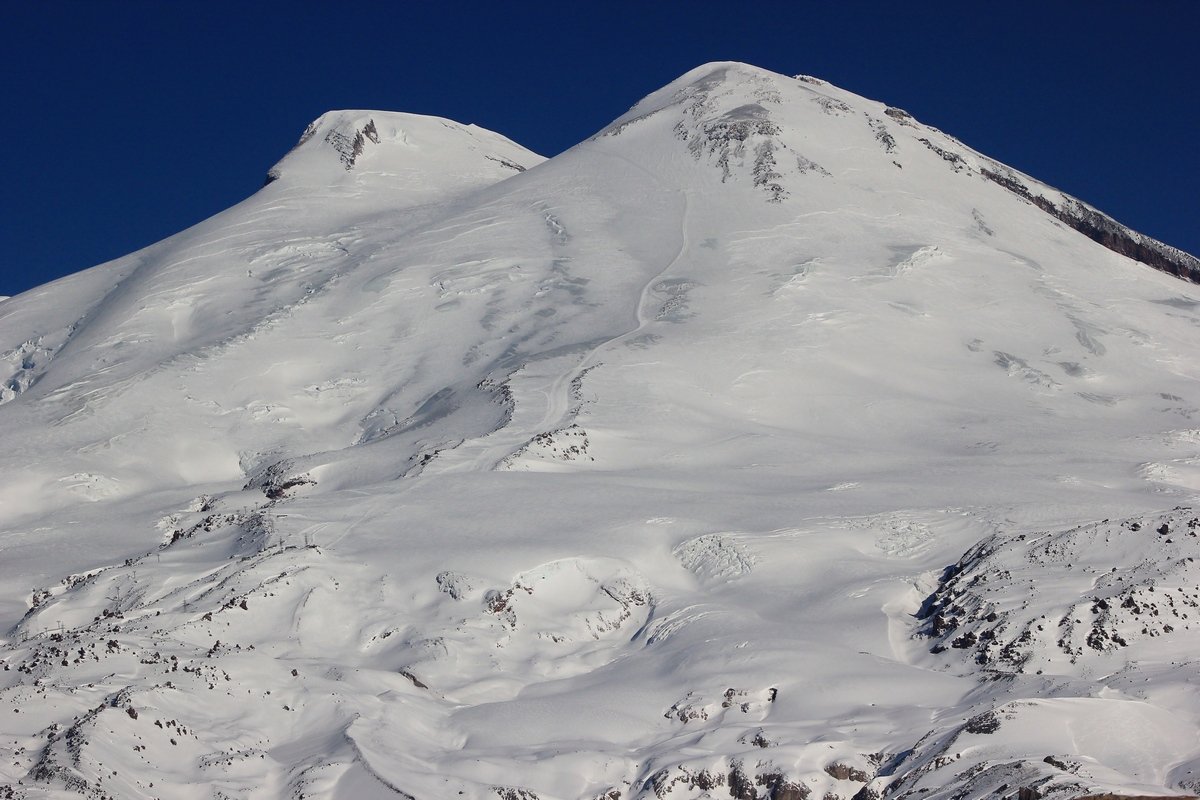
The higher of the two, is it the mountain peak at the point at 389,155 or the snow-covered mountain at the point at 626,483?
the mountain peak at the point at 389,155

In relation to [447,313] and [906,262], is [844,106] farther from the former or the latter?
[447,313]

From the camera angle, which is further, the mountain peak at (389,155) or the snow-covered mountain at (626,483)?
the mountain peak at (389,155)

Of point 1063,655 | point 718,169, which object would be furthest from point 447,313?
point 1063,655

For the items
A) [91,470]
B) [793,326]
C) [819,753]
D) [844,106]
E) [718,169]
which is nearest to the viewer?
[819,753]

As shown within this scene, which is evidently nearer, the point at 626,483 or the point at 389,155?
the point at 626,483

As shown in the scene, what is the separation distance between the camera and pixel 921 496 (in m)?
45.8

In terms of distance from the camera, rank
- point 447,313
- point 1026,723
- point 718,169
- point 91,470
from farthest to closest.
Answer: point 718,169 < point 447,313 < point 91,470 < point 1026,723

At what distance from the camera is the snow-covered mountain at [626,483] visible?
94.9 ft

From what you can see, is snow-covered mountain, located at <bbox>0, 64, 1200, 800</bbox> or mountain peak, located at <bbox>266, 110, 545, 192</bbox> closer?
snow-covered mountain, located at <bbox>0, 64, 1200, 800</bbox>

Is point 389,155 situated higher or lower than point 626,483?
higher

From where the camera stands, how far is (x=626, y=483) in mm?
47125

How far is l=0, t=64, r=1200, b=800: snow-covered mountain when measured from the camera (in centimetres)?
2892

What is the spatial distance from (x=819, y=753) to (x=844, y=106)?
70.5 metres

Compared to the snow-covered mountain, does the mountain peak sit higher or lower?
higher
